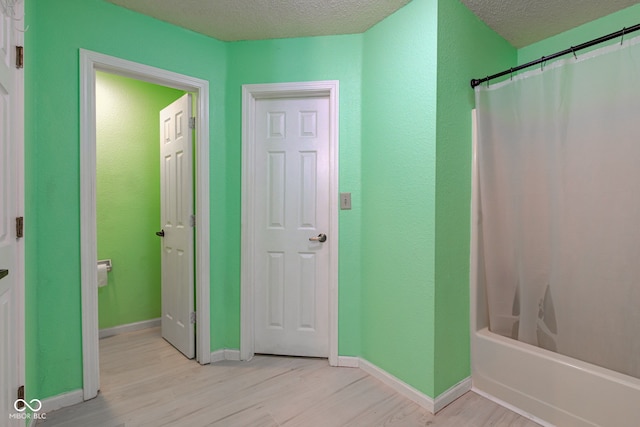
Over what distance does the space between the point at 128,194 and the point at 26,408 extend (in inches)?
69.7

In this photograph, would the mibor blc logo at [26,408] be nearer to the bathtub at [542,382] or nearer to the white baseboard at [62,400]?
the white baseboard at [62,400]

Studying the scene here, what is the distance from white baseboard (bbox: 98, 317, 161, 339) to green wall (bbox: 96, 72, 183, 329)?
1.4 inches

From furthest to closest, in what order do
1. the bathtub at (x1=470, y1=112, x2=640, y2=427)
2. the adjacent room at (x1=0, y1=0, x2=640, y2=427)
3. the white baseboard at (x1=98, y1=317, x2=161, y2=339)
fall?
the white baseboard at (x1=98, y1=317, x2=161, y2=339), the adjacent room at (x1=0, y1=0, x2=640, y2=427), the bathtub at (x1=470, y1=112, x2=640, y2=427)

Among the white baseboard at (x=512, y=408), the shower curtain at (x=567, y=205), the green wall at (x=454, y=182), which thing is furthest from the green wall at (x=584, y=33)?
the white baseboard at (x=512, y=408)

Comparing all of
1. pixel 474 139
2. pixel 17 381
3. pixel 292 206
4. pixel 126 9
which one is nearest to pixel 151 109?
pixel 126 9

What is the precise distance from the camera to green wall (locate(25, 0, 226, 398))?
4.96ft

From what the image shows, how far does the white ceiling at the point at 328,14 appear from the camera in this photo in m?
1.73

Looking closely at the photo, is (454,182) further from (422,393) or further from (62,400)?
(62,400)

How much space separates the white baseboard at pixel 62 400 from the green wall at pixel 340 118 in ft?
2.75

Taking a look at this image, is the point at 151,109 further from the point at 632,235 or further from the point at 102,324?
the point at 632,235

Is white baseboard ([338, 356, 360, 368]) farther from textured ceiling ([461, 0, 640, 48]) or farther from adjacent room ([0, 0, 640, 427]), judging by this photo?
textured ceiling ([461, 0, 640, 48])

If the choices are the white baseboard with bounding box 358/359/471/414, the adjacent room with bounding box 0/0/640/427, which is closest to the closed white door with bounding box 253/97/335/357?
the adjacent room with bounding box 0/0/640/427

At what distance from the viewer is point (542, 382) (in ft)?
5.14

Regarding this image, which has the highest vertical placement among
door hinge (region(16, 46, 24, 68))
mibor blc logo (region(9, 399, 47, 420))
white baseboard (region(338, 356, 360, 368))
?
door hinge (region(16, 46, 24, 68))
